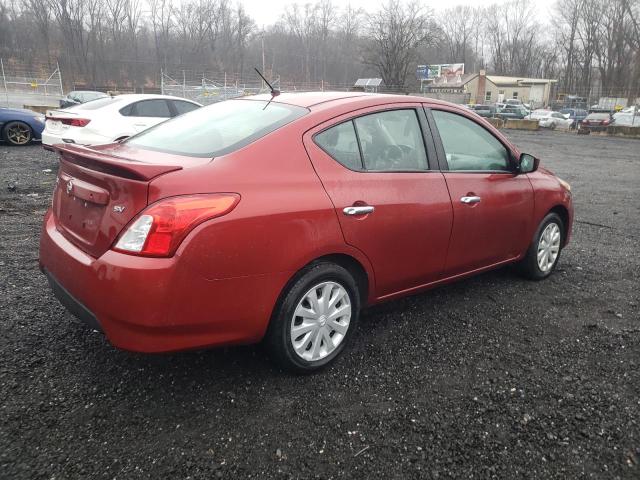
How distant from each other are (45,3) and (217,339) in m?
66.4

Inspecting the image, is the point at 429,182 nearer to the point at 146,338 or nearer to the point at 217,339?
the point at 217,339

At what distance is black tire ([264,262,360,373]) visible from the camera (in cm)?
263

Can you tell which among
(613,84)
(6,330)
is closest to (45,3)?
(6,330)

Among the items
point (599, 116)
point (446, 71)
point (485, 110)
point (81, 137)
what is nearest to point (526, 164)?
point (81, 137)

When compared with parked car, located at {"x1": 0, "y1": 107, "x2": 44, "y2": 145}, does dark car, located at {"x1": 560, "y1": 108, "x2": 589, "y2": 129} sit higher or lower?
higher

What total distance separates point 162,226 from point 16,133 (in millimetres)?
12887

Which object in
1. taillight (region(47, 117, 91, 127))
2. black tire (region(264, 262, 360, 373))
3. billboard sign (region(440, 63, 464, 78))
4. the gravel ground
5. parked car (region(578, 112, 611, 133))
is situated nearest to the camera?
the gravel ground

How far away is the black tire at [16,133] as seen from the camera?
12625mm

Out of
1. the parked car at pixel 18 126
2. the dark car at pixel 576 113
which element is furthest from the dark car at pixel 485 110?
the parked car at pixel 18 126

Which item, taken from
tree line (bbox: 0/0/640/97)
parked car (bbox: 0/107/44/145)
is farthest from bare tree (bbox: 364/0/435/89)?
parked car (bbox: 0/107/44/145)

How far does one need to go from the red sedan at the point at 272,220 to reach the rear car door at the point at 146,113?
6346 mm

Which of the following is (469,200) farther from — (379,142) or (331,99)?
(331,99)

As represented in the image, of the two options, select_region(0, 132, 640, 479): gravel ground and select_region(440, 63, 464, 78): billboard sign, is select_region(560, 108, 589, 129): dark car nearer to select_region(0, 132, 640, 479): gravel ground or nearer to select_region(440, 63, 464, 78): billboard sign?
select_region(440, 63, 464, 78): billboard sign

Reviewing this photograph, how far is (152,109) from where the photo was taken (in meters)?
Result: 9.70
